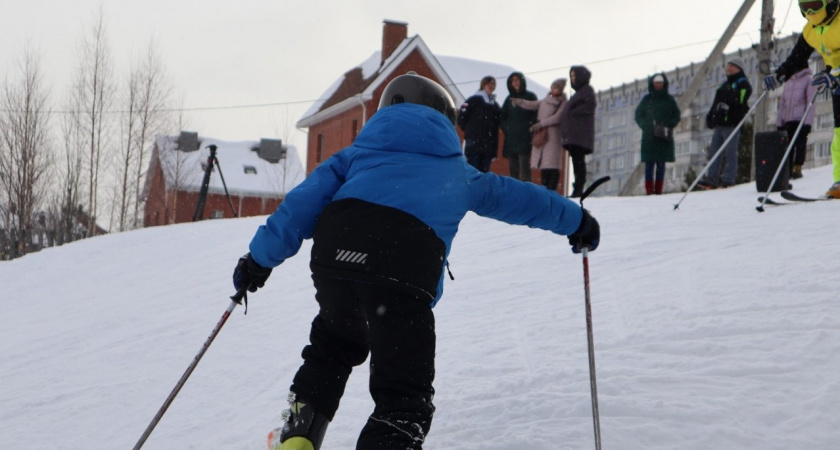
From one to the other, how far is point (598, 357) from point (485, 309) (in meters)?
1.54

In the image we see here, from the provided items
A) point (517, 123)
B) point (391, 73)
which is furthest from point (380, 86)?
point (517, 123)

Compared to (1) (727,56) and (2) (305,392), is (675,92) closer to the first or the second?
(1) (727,56)

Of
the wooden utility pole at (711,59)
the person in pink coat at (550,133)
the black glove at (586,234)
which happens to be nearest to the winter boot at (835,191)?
the person in pink coat at (550,133)

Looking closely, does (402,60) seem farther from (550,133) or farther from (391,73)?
(550,133)

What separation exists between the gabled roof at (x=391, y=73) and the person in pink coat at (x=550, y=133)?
16.3 m

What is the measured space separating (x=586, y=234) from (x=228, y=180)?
129ft

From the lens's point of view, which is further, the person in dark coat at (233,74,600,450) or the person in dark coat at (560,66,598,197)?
the person in dark coat at (560,66,598,197)

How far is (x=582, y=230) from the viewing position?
3182mm

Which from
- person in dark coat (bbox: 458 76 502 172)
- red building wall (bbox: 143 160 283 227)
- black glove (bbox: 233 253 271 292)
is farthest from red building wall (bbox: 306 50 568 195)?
black glove (bbox: 233 253 271 292)

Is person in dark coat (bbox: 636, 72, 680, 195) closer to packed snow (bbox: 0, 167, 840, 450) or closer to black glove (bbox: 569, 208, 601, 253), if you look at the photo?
packed snow (bbox: 0, 167, 840, 450)

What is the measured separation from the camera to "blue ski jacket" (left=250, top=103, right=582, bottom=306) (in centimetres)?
262

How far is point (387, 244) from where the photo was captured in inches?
98.6

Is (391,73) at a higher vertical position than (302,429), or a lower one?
higher

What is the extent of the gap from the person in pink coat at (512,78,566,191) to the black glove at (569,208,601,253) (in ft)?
22.8
